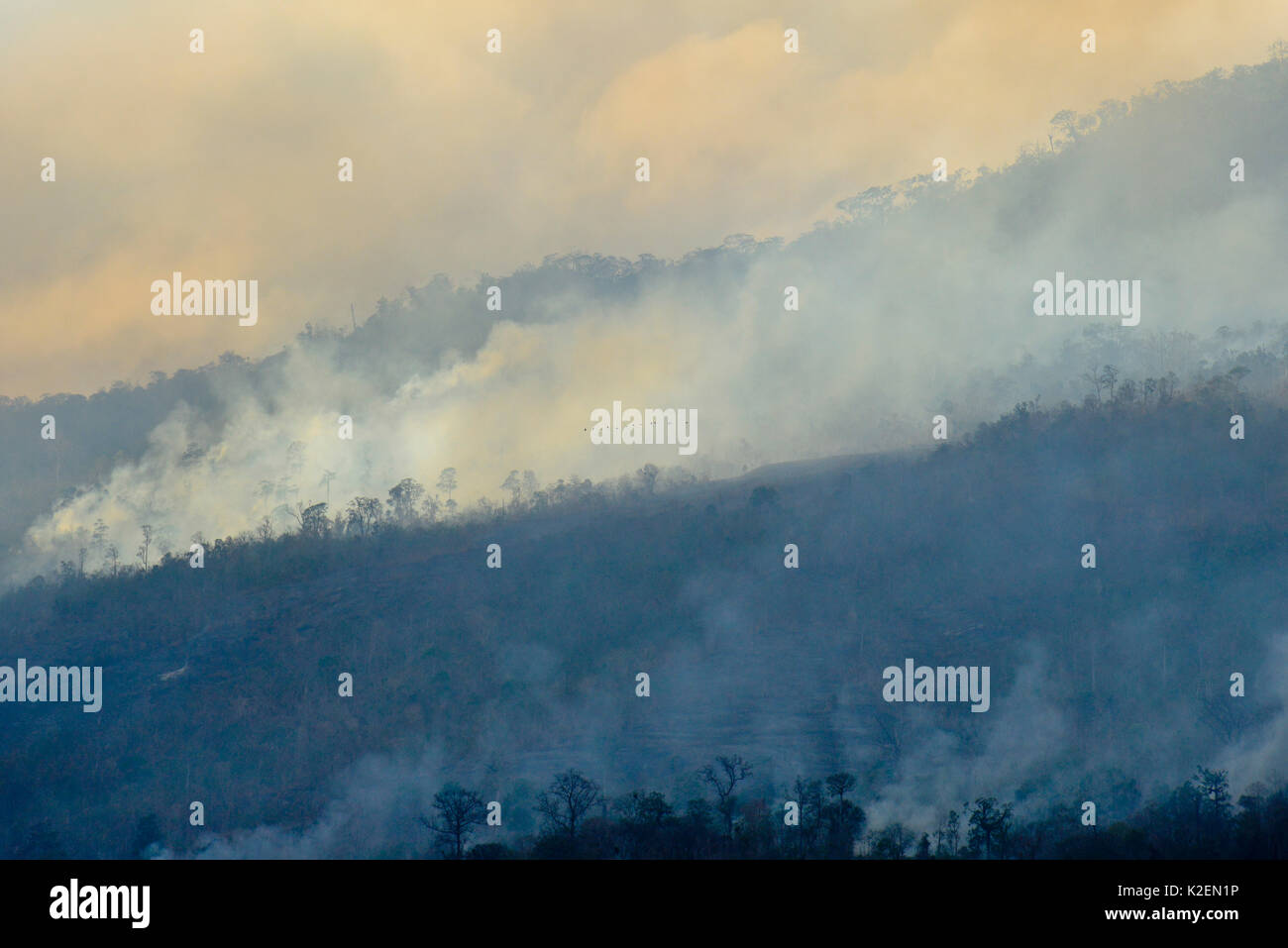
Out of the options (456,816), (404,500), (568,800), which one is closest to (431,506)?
(404,500)

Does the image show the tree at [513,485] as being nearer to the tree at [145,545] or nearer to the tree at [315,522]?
the tree at [315,522]

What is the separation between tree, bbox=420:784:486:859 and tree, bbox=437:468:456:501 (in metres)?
49.9

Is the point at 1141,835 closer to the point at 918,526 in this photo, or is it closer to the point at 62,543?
the point at 918,526

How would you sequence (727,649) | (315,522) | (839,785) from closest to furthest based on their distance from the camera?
(839,785), (727,649), (315,522)

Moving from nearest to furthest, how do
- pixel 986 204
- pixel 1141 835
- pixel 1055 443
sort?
pixel 1141 835 < pixel 1055 443 < pixel 986 204

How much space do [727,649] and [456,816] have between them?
27420mm

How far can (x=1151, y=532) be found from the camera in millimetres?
97750

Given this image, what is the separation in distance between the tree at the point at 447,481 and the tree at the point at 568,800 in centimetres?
5203

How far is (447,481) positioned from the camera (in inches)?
5133

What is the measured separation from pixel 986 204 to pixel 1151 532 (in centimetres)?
8091

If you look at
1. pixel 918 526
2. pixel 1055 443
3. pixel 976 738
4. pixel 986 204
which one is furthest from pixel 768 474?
pixel 986 204

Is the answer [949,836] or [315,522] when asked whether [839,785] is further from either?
[315,522]

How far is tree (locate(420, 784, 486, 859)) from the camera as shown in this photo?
74375 millimetres

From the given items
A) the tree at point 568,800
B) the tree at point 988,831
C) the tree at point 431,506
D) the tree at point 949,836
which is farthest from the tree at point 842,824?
the tree at point 431,506
